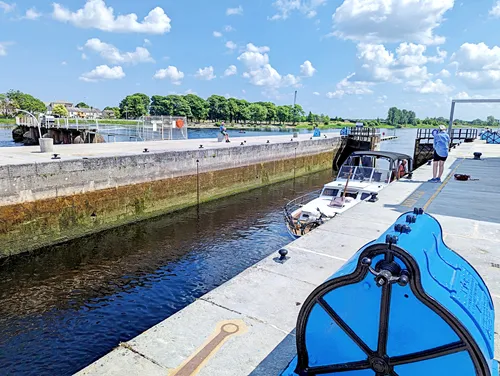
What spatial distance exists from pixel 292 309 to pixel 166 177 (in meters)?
14.0

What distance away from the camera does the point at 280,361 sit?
375 centimetres

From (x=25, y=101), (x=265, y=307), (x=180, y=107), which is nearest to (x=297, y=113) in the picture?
(x=180, y=107)

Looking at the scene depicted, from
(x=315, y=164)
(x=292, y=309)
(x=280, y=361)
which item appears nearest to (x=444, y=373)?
(x=280, y=361)

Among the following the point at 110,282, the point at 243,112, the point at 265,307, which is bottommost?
the point at 110,282

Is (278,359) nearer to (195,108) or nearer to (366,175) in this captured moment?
(366,175)

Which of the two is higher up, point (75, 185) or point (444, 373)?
point (444, 373)

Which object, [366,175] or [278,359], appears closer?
[278,359]

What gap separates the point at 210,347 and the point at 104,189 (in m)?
12.1

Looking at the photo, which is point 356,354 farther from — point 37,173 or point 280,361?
point 37,173

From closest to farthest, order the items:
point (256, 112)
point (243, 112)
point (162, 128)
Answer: point (162, 128) → point (243, 112) → point (256, 112)

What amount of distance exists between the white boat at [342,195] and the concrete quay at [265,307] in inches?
83.1

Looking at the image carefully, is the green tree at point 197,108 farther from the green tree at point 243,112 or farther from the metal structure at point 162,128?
the metal structure at point 162,128

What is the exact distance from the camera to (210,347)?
13.0ft

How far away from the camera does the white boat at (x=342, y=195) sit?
11359 mm
